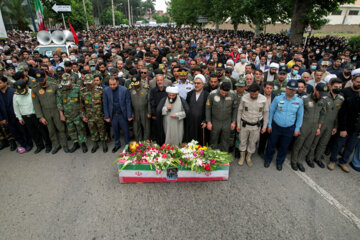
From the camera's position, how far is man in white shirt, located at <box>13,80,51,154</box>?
5105 millimetres

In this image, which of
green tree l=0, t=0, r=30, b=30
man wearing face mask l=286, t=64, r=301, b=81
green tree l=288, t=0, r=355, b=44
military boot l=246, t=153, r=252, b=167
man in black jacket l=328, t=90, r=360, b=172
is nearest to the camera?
man in black jacket l=328, t=90, r=360, b=172

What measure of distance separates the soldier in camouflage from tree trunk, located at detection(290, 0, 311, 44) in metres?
19.4

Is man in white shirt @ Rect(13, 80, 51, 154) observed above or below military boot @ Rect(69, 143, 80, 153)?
above

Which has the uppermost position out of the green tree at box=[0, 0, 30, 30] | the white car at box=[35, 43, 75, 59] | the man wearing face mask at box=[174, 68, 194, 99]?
the green tree at box=[0, 0, 30, 30]

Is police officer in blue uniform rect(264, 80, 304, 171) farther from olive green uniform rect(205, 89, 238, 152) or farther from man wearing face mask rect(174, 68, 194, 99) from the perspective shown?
man wearing face mask rect(174, 68, 194, 99)

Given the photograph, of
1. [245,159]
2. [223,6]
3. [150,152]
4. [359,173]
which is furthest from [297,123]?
[223,6]

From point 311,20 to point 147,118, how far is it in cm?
1882

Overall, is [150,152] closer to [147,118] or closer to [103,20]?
[147,118]

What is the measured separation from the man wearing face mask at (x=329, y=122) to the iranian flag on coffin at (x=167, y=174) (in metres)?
2.42

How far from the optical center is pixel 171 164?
414cm

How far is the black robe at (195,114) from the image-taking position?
4.98 m

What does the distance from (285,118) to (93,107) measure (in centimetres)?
465

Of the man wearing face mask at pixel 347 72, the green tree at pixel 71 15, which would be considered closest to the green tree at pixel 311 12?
the man wearing face mask at pixel 347 72

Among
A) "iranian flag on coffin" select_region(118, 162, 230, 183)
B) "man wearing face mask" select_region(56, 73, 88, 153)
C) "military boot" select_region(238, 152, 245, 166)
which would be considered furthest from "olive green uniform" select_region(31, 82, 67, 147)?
"military boot" select_region(238, 152, 245, 166)
